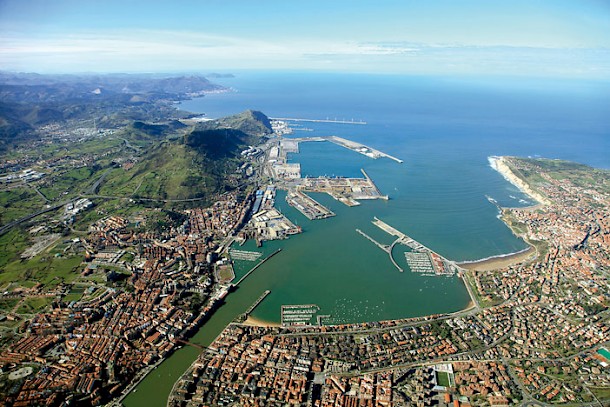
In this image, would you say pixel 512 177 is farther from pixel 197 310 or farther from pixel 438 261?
pixel 197 310

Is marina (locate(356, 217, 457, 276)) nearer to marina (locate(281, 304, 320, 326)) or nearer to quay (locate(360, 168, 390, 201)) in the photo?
quay (locate(360, 168, 390, 201))

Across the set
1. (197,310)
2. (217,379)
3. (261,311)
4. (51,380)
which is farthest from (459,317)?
(51,380)

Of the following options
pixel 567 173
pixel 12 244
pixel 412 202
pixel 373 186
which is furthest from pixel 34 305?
pixel 567 173

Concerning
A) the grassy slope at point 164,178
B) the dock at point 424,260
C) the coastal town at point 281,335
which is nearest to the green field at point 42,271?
the coastal town at point 281,335

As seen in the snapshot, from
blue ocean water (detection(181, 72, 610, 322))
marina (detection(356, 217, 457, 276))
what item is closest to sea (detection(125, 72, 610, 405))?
blue ocean water (detection(181, 72, 610, 322))

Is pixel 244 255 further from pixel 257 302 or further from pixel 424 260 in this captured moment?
pixel 424 260

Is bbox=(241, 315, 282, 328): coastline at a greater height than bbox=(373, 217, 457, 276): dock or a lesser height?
lesser

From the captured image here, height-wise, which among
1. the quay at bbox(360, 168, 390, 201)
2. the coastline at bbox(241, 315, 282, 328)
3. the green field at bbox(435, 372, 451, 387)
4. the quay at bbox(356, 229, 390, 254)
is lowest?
the coastline at bbox(241, 315, 282, 328)

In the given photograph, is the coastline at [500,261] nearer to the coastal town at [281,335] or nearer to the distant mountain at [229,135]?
the coastal town at [281,335]
